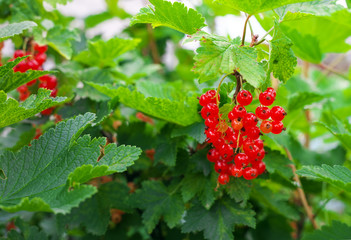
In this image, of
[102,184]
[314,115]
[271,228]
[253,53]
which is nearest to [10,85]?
[102,184]

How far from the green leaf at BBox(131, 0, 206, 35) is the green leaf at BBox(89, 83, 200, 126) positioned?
18cm

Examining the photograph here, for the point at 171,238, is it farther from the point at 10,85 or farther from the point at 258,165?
the point at 10,85

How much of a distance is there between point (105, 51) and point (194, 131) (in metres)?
0.45

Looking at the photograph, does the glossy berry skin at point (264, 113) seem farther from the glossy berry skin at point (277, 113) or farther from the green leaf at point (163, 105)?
the green leaf at point (163, 105)

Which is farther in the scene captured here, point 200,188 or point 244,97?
point 200,188

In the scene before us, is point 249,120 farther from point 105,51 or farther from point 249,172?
point 105,51

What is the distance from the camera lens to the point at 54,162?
2.34 ft

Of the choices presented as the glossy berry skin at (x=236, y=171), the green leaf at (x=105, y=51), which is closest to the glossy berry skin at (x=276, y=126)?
the glossy berry skin at (x=236, y=171)

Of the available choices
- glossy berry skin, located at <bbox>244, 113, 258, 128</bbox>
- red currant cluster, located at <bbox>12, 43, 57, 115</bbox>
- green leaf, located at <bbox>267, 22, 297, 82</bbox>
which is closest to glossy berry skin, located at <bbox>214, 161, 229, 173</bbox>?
glossy berry skin, located at <bbox>244, 113, 258, 128</bbox>

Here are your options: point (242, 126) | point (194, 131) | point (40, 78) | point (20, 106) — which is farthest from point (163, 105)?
point (40, 78)

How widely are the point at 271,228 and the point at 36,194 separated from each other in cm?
85

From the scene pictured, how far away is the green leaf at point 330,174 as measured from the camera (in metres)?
0.67

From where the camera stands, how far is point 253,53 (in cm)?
67

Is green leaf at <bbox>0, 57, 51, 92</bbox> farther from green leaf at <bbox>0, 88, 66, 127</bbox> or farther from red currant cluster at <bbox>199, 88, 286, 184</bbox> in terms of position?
red currant cluster at <bbox>199, 88, 286, 184</bbox>
